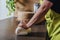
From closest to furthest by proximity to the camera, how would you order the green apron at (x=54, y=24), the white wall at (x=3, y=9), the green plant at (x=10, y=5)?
the green apron at (x=54, y=24) → the green plant at (x=10, y=5) → the white wall at (x=3, y=9)

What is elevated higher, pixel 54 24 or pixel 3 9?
pixel 54 24

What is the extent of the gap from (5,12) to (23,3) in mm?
446

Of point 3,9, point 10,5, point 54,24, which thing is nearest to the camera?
point 54,24

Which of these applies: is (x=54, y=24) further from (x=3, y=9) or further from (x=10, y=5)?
(x=3, y=9)

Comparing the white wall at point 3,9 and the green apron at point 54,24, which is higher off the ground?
the green apron at point 54,24

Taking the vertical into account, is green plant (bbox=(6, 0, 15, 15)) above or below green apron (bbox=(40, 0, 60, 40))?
below

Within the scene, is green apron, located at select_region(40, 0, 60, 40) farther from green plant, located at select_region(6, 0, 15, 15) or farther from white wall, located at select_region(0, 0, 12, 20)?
white wall, located at select_region(0, 0, 12, 20)

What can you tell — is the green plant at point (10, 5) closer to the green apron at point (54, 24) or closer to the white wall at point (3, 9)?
the white wall at point (3, 9)

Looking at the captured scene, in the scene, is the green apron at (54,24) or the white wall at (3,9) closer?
the green apron at (54,24)

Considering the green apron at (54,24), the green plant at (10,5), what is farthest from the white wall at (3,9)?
the green apron at (54,24)

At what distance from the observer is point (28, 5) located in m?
1.80

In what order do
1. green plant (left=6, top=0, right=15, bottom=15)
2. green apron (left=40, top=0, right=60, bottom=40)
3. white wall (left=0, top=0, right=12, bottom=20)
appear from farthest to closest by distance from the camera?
1. white wall (left=0, top=0, right=12, bottom=20)
2. green plant (left=6, top=0, right=15, bottom=15)
3. green apron (left=40, top=0, right=60, bottom=40)

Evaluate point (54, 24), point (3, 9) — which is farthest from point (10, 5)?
point (54, 24)

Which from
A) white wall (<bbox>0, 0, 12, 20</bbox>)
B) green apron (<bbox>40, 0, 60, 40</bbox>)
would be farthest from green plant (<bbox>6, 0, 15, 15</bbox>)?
green apron (<bbox>40, 0, 60, 40</bbox>)
